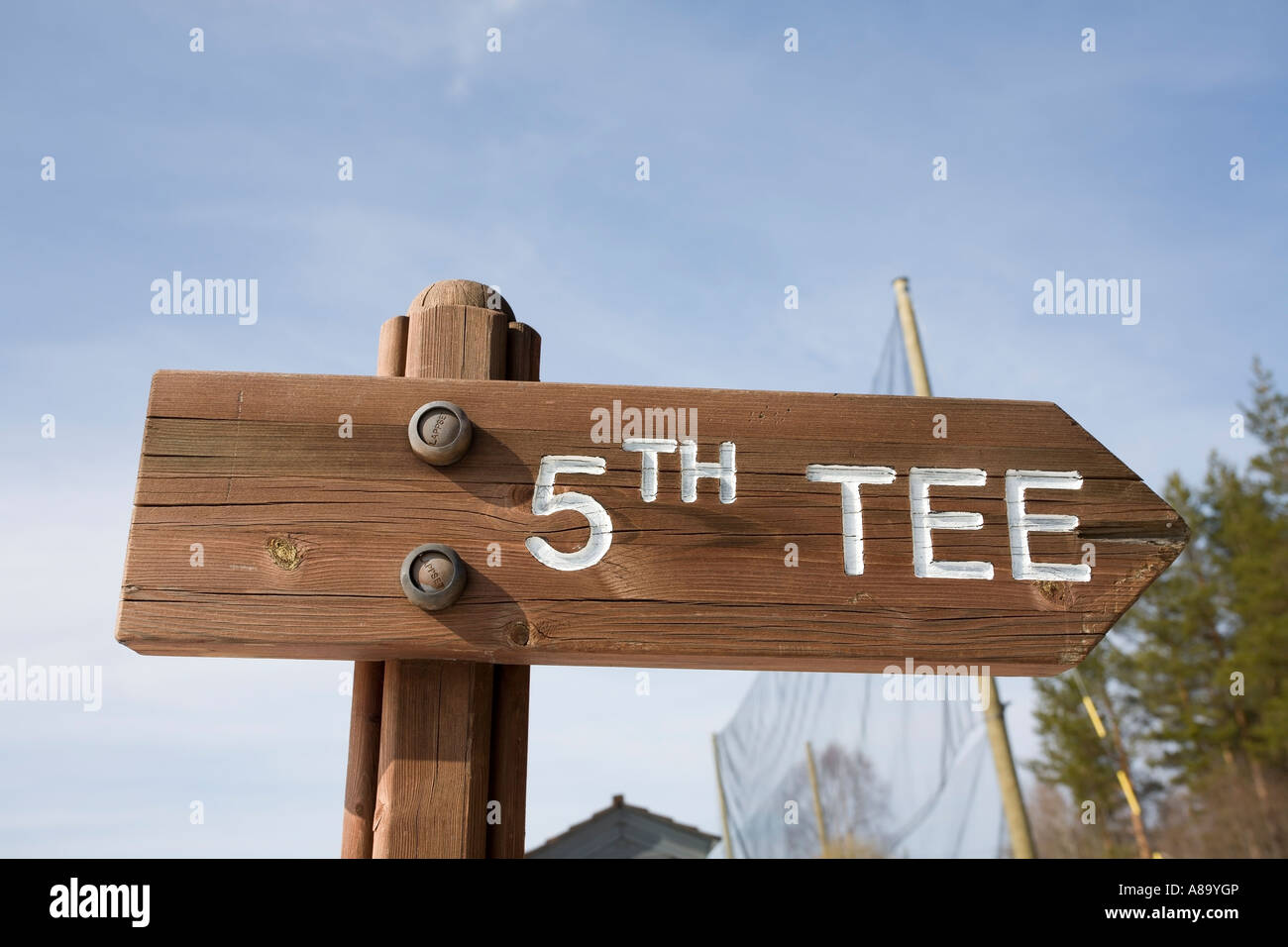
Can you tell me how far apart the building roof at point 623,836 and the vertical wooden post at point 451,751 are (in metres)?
7.63

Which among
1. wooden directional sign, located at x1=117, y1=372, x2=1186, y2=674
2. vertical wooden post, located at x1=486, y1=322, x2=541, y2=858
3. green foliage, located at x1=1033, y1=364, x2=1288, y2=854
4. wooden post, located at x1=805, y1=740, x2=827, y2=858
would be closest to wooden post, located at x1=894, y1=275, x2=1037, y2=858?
wooden directional sign, located at x1=117, y1=372, x2=1186, y2=674

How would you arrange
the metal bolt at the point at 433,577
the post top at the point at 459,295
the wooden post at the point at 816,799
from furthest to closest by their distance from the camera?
the wooden post at the point at 816,799, the post top at the point at 459,295, the metal bolt at the point at 433,577

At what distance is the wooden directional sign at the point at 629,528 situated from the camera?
148 centimetres

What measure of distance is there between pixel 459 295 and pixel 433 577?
0.57 m

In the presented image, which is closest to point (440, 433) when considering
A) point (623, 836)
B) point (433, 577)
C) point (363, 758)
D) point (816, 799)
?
→ point (433, 577)

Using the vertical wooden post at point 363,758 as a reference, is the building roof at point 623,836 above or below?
below

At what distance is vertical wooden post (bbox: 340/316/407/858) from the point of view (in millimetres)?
1620

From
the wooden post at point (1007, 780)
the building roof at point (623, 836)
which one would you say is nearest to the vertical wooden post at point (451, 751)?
the wooden post at point (1007, 780)

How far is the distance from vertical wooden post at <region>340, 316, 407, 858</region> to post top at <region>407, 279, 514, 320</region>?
0.66m

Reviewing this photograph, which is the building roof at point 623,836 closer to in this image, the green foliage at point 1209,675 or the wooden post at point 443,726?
the wooden post at point 443,726

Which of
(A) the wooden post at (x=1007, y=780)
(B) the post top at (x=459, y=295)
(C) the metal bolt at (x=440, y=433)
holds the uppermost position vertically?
(B) the post top at (x=459, y=295)

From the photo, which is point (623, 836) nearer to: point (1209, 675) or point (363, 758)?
point (363, 758)
